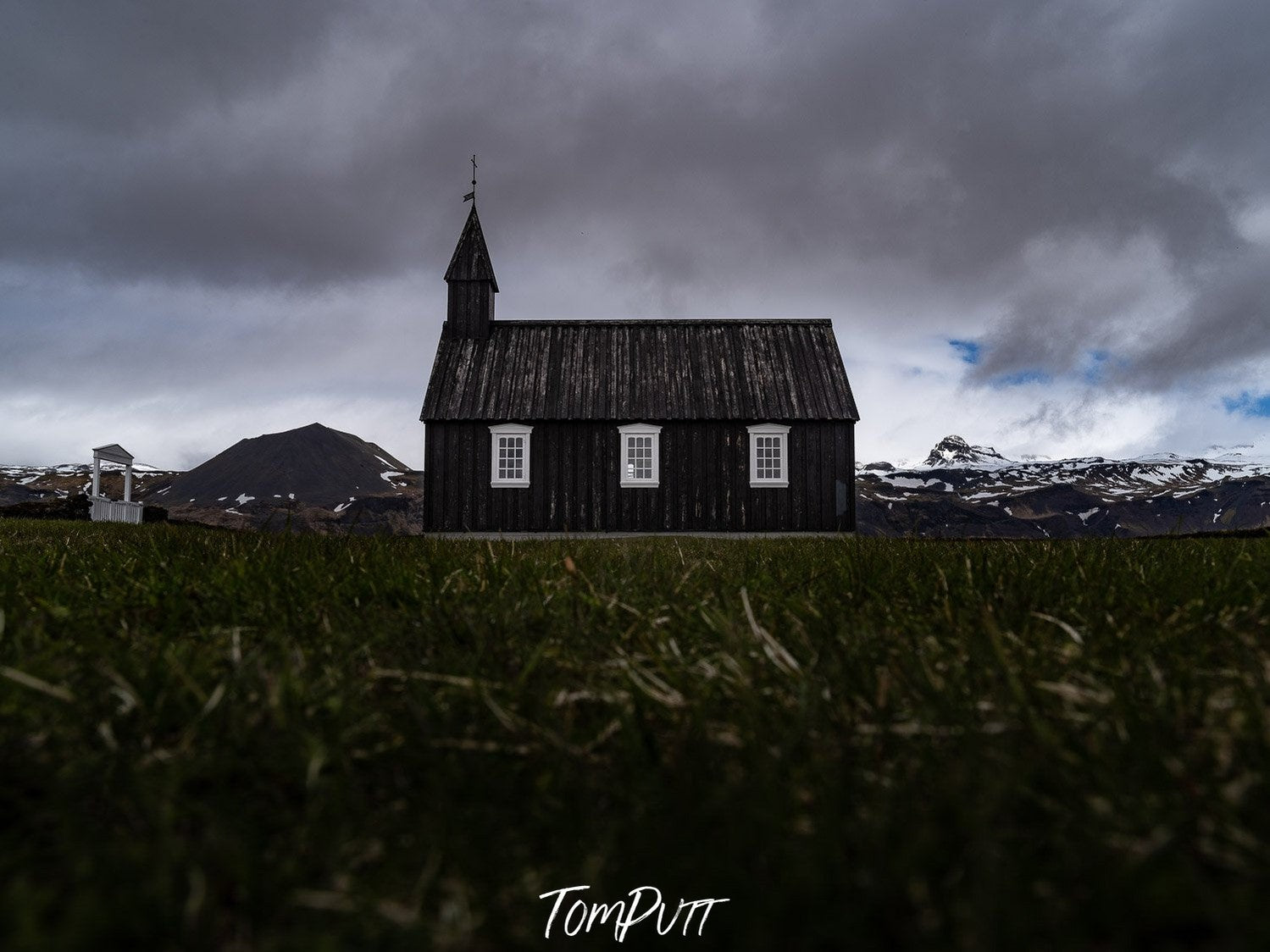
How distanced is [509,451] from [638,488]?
387cm

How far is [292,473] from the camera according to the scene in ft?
336

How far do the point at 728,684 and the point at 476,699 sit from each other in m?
0.57

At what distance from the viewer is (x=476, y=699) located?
1578 millimetres

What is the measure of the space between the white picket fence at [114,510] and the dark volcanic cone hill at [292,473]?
69841mm

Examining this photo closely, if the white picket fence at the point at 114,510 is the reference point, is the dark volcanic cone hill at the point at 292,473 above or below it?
above

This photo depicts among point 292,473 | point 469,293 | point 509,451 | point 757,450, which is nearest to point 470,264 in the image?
point 469,293

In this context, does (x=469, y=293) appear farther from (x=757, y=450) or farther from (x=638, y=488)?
(x=757, y=450)

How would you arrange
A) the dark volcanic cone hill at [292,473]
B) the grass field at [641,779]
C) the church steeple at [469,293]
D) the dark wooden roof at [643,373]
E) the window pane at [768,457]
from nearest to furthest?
the grass field at [641,779], the window pane at [768,457], the dark wooden roof at [643,373], the church steeple at [469,293], the dark volcanic cone hill at [292,473]

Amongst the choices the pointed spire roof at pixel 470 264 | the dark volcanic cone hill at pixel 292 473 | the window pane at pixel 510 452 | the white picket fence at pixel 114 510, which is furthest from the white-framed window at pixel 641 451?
the dark volcanic cone hill at pixel 292 473

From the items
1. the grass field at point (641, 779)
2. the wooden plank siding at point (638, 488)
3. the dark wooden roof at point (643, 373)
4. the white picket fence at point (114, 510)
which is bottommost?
the grass field at point (641, 779)

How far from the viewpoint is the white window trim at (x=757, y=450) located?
20281 millimetres

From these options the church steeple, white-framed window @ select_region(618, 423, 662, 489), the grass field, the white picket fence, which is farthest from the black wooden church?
the grass field

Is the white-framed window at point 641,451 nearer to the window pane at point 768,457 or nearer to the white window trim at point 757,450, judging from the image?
the white window trim at point 757,450

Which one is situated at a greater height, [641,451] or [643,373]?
[643,373]
